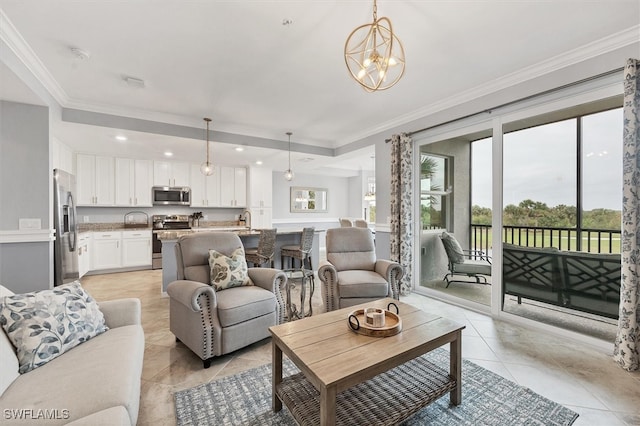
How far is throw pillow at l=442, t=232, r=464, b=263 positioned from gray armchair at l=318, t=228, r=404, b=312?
1.29m

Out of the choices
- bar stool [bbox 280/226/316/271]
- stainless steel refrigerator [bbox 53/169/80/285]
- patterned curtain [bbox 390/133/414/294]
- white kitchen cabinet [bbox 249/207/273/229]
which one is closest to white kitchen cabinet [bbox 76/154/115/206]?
stainless steel refrigerator [bbox 53/169/80/285]

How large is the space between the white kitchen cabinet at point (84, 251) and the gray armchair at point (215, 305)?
3344 mm

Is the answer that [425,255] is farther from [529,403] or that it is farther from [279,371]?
[279,371]

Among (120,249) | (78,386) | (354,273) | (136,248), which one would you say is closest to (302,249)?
(354,273)

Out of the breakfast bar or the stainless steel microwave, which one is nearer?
the breakfast bar

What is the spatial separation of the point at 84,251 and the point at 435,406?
5965 millimetres

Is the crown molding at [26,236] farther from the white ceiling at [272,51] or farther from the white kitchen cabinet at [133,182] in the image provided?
the white kitchen cabinet at [133,182]

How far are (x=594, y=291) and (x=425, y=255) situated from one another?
1.94m

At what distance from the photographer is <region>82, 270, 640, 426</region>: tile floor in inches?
69.4

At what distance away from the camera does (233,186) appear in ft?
22.9

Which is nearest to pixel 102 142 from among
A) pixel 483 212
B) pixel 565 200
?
pixel 483 212

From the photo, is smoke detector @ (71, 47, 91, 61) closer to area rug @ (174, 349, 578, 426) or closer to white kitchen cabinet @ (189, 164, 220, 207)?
area rug @ (174, 349, 578, 426)

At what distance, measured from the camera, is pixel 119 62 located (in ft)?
8.90

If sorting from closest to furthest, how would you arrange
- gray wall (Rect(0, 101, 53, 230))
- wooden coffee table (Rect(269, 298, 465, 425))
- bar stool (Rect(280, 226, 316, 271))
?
wooden coffee table (Rect(269, 298, 465, 425))
gray wall (Rect(0, 101, 53, 230))
bar stool (Rect(280, 226, 316, 271))
